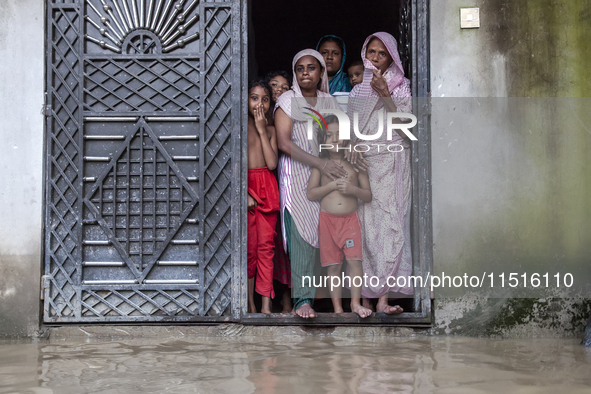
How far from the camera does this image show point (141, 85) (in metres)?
4.41

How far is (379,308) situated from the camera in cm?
445

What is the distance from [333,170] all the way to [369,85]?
0.78 metres

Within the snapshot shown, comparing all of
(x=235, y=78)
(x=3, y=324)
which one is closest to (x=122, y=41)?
(x=235, y=78)

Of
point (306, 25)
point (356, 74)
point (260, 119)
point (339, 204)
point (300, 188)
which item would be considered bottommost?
point (339, 204)

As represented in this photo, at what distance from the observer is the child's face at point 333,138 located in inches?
187

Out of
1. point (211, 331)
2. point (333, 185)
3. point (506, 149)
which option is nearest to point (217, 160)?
point (333, 185)

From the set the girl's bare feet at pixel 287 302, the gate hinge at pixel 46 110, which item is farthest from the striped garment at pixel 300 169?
the gate hinge at pixel 46 110

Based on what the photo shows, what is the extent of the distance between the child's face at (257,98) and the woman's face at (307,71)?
1.03ft

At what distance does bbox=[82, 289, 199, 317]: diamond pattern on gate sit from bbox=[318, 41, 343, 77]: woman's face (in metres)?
2.38

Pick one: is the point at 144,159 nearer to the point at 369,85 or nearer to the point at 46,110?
the point at 46,110

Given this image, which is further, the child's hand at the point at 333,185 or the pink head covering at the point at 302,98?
the pink head covering at the point at 302,98

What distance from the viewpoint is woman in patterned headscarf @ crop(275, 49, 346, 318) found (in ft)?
15.3

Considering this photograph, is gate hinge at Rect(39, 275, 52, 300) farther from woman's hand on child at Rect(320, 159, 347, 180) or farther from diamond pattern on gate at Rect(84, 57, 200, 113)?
woman's hand on child at Rect(320, 159, 347, 180)

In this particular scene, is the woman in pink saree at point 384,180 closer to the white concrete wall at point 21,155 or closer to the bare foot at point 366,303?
the bare foot at point 366,303
